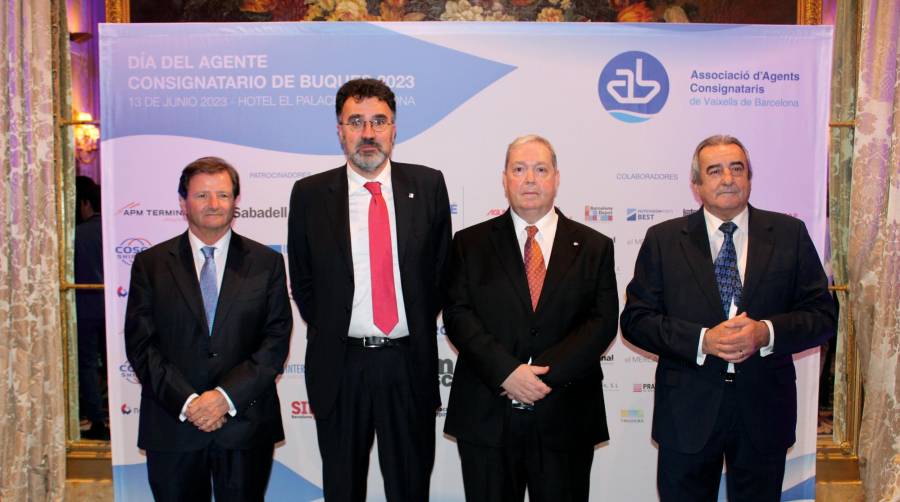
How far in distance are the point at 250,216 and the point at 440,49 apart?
1.32m

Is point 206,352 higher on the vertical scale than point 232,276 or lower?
lower

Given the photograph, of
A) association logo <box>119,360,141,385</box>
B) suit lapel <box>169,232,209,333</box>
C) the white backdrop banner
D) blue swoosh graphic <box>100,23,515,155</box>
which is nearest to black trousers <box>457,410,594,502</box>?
suit lapel <box>169,232,209,333</box>

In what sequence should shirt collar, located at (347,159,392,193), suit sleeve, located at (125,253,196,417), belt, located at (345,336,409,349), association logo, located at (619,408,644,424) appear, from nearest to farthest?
suit sleeve, located at (125,253,196,417) → belt, located at (345,336,409,349) → shirt collar, located at (347,159,392,193) → association logo, located at (619,408,644,424)

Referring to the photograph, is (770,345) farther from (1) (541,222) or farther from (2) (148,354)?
(2) (148,354)

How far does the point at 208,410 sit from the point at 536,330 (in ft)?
4.02

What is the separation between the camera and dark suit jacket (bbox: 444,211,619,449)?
2.59m

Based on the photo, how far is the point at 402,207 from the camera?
111 inches

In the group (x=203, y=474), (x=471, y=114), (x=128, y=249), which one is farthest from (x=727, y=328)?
(x=128, y=249)

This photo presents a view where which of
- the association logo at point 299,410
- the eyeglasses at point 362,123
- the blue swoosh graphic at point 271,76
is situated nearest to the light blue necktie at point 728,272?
the eyeglasses at point 362,123

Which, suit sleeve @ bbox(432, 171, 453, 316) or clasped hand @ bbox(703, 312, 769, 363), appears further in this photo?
suit sleeve @ bbox(432, 171, 453, 316)

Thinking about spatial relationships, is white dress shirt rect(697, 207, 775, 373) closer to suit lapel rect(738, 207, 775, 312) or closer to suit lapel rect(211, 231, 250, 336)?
suit lapel rect(738, 207, 775, 312)

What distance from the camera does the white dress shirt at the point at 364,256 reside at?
273 cm

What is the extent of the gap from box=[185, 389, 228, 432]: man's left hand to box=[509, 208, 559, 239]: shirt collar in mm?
1283

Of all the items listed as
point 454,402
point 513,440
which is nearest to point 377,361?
point 454,402
